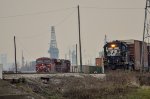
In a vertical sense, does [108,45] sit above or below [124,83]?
above

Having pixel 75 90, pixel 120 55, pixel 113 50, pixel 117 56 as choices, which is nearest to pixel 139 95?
pixel 75 90

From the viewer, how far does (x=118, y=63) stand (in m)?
46.8

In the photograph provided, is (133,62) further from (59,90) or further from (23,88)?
(23,88)

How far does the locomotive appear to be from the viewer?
46.5 m

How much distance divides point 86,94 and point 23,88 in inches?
220

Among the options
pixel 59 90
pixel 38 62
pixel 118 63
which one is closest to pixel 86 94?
pixel 59 90

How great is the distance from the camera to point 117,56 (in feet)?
153

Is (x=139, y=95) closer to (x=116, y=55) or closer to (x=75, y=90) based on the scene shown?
(x=75, y=90)

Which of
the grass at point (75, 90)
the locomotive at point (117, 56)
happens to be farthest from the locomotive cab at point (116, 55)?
the grass at point (75, 90)

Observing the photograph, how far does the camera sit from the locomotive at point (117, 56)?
46.5 metres

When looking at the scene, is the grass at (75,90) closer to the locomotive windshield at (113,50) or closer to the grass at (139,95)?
the grass at (139,95)

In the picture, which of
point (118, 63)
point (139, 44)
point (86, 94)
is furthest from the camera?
point (139, 44)

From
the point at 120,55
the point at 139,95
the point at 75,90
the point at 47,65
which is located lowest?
the point at 139,95

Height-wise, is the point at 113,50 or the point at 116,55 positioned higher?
the point at 113,50
